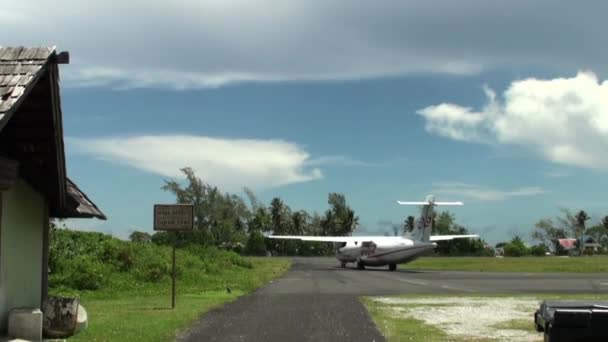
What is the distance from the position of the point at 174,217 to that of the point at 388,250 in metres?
37.7

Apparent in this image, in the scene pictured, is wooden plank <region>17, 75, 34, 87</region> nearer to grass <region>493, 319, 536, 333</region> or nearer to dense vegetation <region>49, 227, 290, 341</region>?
dense vegetation <region>49, 227, 290, 341</region>

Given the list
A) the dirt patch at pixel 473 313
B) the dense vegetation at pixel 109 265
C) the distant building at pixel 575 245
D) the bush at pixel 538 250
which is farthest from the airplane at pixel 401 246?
the distant building at pixel 575 245

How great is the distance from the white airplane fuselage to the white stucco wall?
4511 centimetres

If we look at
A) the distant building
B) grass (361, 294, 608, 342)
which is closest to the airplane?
grass (361, 294, 608, 342)

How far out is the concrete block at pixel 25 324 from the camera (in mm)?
11938

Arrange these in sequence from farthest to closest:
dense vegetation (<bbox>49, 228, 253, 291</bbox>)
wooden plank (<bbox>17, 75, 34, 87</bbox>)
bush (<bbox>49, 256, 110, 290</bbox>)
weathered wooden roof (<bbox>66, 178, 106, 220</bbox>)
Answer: dense vegetation (<bbox>49, 228, 253, 291</bbox>)
bush (<bbox>49, 256, 110, 290</bbox>)
weathered wooden roof (<bbox>66, 178, 106, 220</bbox>)
wooden plank (<bbox>17, 75, 34, 87</bbox>)

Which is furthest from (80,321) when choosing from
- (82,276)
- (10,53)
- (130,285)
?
(130,285)

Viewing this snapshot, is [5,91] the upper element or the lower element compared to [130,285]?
upper

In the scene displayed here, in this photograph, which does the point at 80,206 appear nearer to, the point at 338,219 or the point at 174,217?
the point at 174,217

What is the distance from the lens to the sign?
858 inches

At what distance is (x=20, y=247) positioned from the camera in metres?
12.7

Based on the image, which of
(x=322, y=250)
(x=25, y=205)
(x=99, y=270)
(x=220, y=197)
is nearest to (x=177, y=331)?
(x=25, y=205)

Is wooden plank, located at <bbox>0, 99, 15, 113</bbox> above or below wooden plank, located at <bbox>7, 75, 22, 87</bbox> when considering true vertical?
below

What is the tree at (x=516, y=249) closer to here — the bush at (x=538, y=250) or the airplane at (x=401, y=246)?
the bush at (x=538, y=250)
